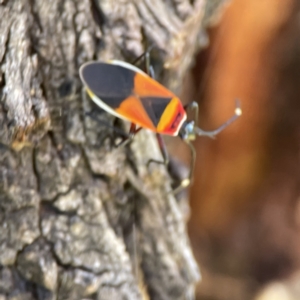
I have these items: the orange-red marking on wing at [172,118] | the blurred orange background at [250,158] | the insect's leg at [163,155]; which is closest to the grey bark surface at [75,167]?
the insect's leg at [163,155]

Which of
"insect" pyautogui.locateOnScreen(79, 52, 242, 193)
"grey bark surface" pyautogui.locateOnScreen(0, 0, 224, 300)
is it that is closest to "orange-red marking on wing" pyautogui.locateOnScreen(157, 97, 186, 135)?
"insect" pyautogui.locateOnScreen(79, 52, 242, 193)

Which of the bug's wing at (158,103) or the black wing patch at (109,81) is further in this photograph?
the bug's wing at (158,103)

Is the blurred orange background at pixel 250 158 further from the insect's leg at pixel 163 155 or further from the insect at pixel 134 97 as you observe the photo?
the insect's leg at pixel 163 155

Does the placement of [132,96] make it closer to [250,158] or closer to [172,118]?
[172,118]

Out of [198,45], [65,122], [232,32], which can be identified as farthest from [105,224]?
[232,32]

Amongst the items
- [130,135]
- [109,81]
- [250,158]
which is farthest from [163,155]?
[250,158]

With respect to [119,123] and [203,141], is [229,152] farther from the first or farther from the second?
[119,123]

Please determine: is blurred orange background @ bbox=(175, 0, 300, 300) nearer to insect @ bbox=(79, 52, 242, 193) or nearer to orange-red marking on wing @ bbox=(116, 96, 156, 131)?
insect @ bbox=(79, 52, 242, 193)
